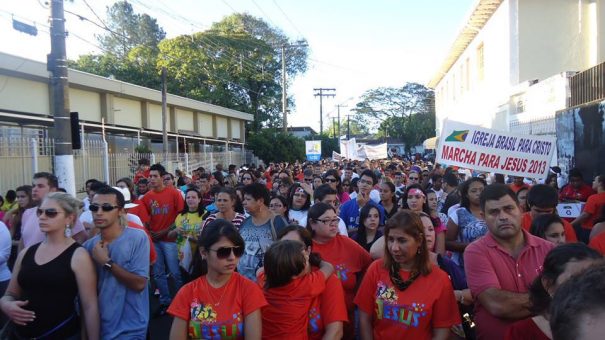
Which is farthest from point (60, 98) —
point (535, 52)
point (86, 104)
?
point (535, 52)

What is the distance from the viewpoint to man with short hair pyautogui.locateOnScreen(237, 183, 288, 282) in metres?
4.66

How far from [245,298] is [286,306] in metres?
0.30

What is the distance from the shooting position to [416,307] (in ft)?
10.0

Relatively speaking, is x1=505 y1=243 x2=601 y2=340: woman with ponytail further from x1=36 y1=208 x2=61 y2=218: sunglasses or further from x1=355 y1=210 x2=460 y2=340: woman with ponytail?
x1=36 y1=208 x2=61 y2=218: sunglasses

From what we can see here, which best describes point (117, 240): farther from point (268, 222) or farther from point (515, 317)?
point (515, 317)

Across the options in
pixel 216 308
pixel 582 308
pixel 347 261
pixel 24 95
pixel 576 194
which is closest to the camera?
pixel 582 308

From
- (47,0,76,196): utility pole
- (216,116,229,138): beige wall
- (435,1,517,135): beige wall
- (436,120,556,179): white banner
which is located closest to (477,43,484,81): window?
(435,1,517,135): beige wall

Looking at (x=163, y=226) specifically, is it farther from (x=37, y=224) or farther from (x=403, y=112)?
(x=403, y=112)

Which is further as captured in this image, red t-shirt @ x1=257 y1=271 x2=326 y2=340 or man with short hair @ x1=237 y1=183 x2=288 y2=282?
man with short hair @ x1=237 y1=183 x2=288 y2=282

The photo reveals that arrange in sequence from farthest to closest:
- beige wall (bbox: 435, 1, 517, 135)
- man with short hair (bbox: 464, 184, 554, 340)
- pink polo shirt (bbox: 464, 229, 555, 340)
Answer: beige wall (bbox: 435, 1, 517, 135), pink polo shirt (bbox: 464, 229, 555, 340), man with short hair (bbox: 464, 184, 554, 340)

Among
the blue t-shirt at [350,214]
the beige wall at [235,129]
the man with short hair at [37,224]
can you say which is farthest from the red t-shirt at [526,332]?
the beige wall at [235,129]

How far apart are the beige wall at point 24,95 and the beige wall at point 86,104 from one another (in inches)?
47.4

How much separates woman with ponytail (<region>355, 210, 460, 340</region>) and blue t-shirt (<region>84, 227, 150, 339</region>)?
1.59 meters

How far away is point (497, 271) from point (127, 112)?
68.6 ft
